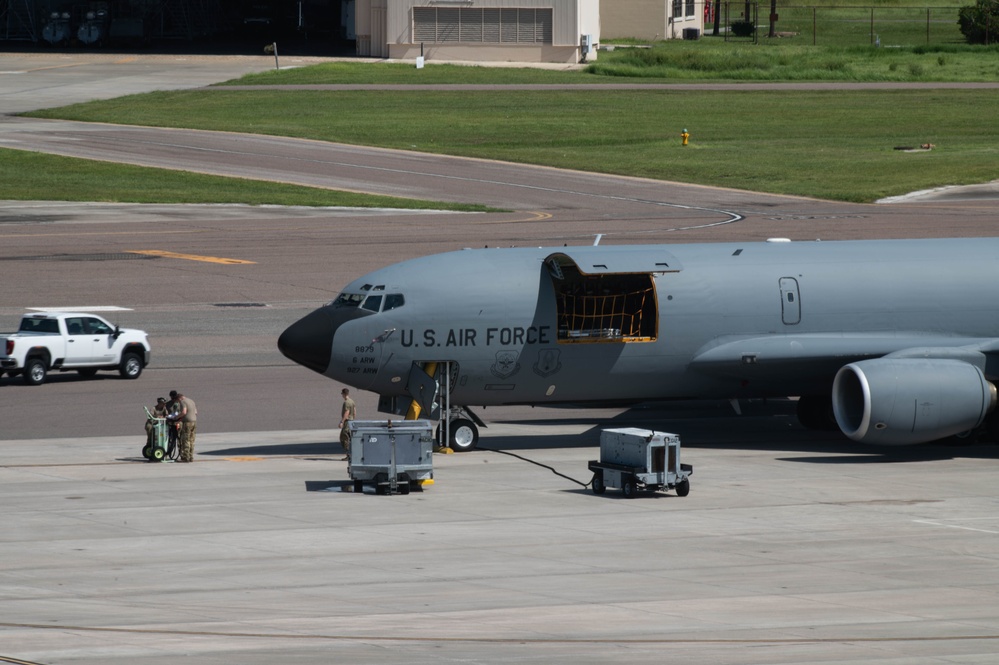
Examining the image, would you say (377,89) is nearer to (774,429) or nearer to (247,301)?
(247,301)

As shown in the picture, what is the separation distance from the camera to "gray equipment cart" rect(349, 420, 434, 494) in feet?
94.0

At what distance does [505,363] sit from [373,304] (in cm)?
316

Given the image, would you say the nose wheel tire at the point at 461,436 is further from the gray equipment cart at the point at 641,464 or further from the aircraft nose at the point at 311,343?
the gray equipment cart at the point at 641,464

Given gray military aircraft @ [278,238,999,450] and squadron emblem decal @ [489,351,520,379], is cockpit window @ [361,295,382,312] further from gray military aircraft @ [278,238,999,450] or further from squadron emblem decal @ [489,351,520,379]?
squadron emblem decal @ [489,351,520,379]

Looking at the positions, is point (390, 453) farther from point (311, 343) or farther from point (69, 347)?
point (69, 347)

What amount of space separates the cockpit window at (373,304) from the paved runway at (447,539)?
339cm

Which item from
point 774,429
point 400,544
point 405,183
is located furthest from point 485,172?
point 400,544

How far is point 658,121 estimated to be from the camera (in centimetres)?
9806

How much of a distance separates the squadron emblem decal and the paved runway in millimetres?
1875

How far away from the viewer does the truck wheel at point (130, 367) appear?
42.3 meters

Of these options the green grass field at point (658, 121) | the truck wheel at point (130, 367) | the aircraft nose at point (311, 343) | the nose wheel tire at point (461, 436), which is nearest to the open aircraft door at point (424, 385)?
the nose wheel tire at point (461, 436)

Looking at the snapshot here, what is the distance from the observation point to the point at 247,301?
5203 centimetres

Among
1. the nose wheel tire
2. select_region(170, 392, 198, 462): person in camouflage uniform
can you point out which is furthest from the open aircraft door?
select_region(170, 392, 198, 462): person in camouflage uniform

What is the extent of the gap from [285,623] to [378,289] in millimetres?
14055
